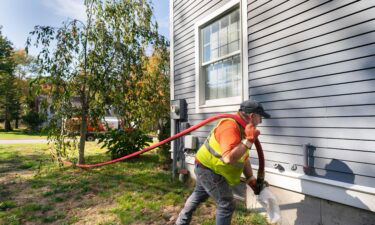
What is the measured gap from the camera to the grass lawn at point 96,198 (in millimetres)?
3904

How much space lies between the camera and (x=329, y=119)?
9.66 feet

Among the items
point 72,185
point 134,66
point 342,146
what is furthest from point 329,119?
point 134,66

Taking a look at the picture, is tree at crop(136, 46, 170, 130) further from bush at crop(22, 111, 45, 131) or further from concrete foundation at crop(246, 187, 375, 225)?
bush at crop(22, 111, 45, 131)

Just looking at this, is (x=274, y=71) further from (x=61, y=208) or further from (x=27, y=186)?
(x=27, y=186)

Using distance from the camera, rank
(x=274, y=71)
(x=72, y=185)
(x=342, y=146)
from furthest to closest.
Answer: (x=72, y=185)
(x=274, y=71)
(x=342, y=146)

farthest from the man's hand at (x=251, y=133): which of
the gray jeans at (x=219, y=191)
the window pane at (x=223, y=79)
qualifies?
the window pane at (x=223, y=79)

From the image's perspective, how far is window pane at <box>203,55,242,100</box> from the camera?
4.59m

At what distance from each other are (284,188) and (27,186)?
5.24m

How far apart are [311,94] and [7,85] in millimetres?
29803

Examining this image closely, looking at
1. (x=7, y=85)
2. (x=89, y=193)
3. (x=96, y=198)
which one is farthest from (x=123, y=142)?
(x=7, y=85)

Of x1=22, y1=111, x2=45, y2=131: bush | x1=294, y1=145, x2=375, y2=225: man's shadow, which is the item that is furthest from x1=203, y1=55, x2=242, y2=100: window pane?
x1=22, y1=111, x2=45, y2=131: bush

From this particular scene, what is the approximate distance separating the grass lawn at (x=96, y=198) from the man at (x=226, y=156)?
4.04 ft

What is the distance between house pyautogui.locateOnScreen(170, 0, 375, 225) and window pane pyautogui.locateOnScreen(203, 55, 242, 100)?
0.02m

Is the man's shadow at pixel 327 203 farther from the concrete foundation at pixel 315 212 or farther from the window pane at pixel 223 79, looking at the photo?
the window pane at pixel 223 79
